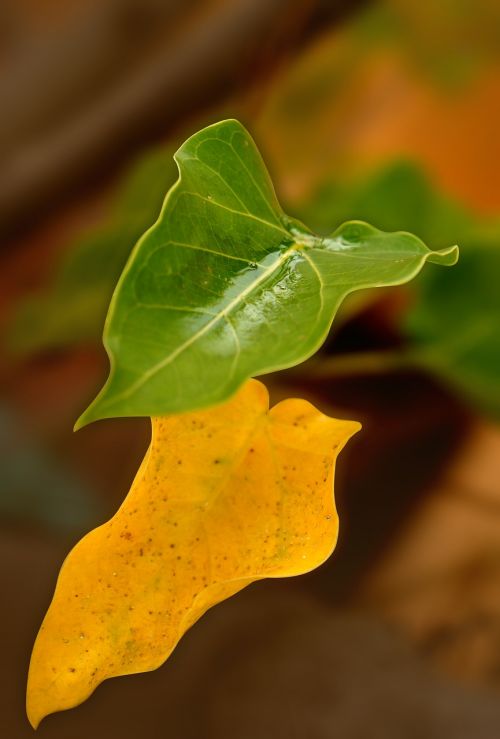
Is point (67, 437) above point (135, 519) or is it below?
below

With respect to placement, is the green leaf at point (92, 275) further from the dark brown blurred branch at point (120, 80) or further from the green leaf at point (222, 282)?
the green leaf at point (222, 282)

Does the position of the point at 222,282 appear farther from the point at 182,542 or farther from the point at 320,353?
the point at 320,353

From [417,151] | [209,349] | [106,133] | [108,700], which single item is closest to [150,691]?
[108,700]

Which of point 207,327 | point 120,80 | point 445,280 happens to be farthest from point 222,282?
point 120,80

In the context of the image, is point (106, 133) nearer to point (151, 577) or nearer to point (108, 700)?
point (108, 700)

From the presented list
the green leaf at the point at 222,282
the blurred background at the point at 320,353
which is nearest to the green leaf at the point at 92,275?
the blurred background at the point at 320,353

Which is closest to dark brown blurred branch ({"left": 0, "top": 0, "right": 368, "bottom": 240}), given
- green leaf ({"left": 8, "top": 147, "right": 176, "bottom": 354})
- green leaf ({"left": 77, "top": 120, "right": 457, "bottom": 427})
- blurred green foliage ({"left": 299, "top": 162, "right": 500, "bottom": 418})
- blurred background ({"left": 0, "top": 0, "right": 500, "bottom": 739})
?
blurred background ({"left": 0, "top": 0, "right": 500, "bottom": 739})
